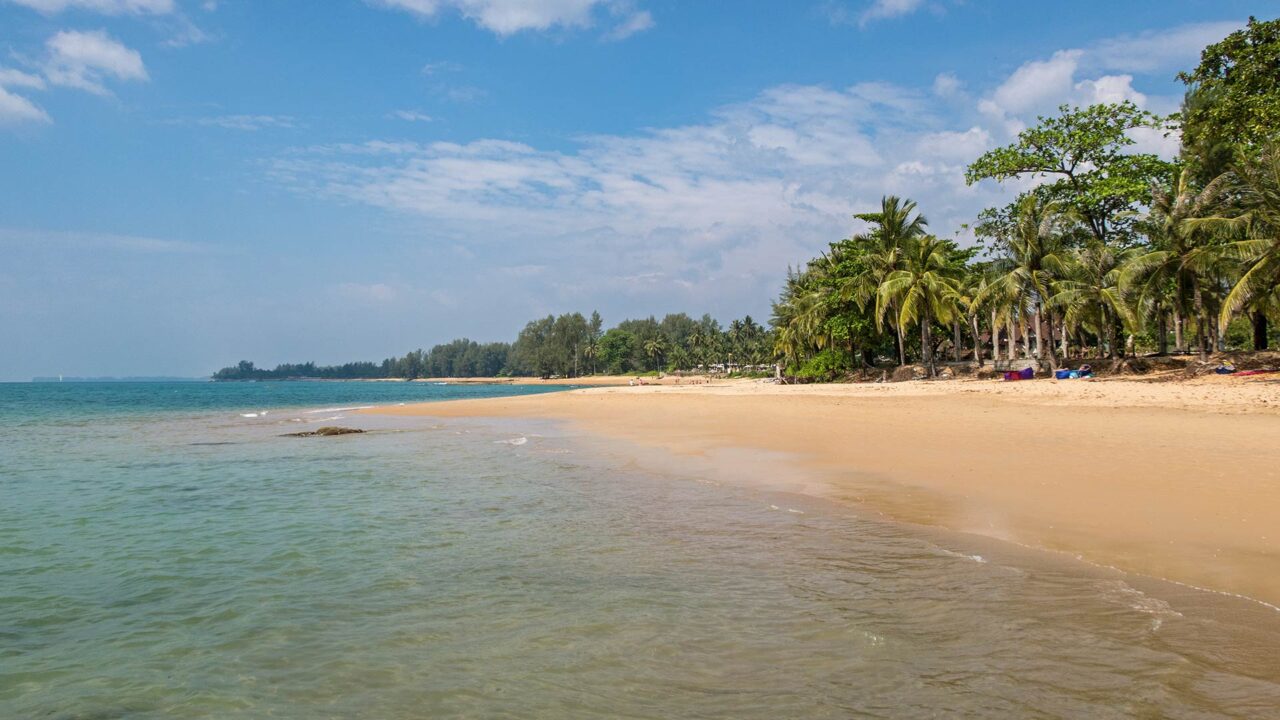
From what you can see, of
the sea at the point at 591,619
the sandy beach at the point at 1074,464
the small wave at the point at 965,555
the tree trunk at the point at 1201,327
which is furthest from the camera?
the tree trunk at the point at 1201,327

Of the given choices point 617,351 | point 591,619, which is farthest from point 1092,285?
point 617,351

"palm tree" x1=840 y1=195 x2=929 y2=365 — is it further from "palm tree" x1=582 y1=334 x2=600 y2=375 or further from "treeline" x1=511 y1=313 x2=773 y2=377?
"palm tree" x1=582 y1=334 x2=600 y2=375

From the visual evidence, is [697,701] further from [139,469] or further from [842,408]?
[842,408]

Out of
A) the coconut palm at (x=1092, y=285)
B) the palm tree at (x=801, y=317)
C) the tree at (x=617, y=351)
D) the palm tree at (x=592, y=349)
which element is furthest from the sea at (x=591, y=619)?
the palm tree at (x=592, y=349)

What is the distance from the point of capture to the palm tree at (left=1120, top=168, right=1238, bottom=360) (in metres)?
27.3

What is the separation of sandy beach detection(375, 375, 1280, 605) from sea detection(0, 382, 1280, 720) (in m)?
0.76

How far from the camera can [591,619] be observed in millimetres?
5016

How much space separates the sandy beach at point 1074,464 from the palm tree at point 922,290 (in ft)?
50.0

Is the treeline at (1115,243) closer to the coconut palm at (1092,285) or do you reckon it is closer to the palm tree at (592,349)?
the coconut palm at (1092,285)

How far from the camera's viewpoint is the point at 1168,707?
3.37m

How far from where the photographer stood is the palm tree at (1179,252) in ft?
89.7

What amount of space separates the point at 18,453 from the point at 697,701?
2370cm

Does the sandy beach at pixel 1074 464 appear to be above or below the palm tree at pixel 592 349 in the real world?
below

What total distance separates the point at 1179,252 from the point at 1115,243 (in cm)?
852
